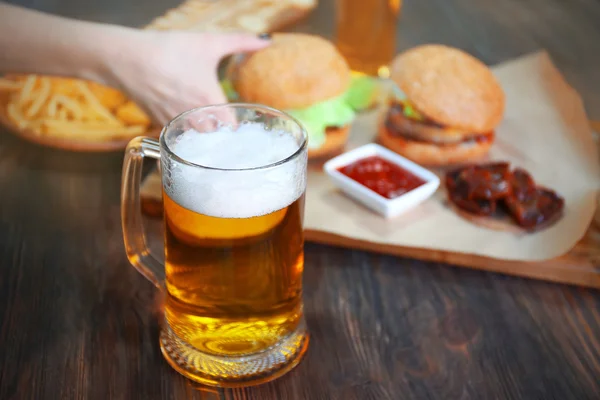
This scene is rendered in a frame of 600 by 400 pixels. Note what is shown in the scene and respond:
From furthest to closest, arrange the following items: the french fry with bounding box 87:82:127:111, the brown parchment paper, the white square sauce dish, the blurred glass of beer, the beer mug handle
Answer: the blurred glass of beer → the french fry with bounding box 87:82:127:111 → the white square sauce dish → the brown parchment paper → the beer mug handle

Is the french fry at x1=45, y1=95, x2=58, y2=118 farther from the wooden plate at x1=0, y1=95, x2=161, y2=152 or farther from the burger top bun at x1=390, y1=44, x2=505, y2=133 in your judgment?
the burger top bun at x1=390, y1=44, x2=505, y2=133

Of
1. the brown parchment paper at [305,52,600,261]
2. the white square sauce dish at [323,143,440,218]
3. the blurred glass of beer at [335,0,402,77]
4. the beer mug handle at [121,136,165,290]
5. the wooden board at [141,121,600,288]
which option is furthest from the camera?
the blurred glass of beer at [335,0,402,77]

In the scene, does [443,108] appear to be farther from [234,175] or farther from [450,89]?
[234,175]

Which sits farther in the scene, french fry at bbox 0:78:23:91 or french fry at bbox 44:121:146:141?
french fry at bbox 0:78:23:91

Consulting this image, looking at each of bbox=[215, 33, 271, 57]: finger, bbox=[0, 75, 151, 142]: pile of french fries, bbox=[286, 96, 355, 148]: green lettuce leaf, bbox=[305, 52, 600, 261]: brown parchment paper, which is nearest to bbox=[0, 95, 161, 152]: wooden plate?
bbox=[0, 75, 151, 142]: pile of french fries

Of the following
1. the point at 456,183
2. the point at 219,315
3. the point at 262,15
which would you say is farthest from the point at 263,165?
the point at 262,15

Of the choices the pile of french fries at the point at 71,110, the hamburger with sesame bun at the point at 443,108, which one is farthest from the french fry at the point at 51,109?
the hamburger with sesame bun at the point at 443,108

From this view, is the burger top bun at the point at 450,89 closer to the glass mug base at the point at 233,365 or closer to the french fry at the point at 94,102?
the french fry at the point at 94,102
